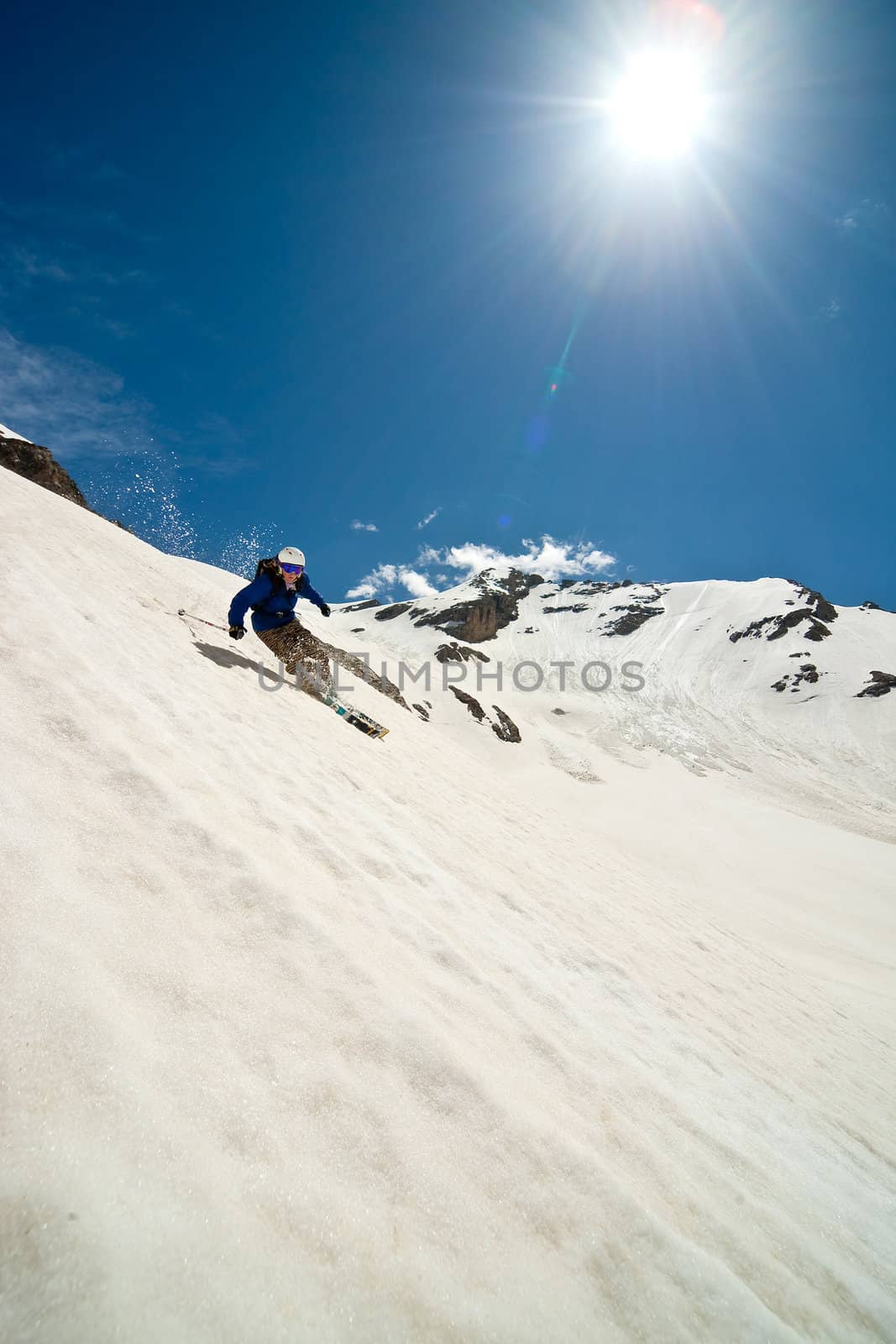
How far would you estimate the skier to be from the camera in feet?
27.6

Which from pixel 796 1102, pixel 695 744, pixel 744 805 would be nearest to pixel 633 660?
pixel 695 744

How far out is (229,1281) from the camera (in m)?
1.09

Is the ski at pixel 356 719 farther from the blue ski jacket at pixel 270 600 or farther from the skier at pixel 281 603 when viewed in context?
the blue ski jacket at pixel 270 600

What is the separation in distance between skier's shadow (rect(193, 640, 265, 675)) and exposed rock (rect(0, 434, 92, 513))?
12537 millimetres

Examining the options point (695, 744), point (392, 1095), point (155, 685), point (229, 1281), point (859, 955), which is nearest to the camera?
point (229, 1281)

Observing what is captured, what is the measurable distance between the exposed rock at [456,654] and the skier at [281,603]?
37211 millimetres

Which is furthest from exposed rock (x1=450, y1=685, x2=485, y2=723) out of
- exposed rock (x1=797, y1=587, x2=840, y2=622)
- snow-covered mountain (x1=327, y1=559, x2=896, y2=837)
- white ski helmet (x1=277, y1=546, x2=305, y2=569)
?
exposed rock (x1=797, y1=587, x2=840, y2=622)

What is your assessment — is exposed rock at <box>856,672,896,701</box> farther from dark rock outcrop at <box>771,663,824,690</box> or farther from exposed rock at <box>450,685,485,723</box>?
exposed rock at <box>450,685,485,723</box>

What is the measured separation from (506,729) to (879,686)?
3620 centimetres

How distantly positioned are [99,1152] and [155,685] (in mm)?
3767

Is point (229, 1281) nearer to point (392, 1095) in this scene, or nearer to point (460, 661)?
point (392, 1095)

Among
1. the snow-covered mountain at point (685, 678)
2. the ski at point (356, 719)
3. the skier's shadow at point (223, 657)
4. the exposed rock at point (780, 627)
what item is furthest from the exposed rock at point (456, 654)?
the skier's shadow at point (223, 657)

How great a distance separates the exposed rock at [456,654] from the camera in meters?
47.8

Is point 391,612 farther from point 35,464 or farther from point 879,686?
point 35,464
